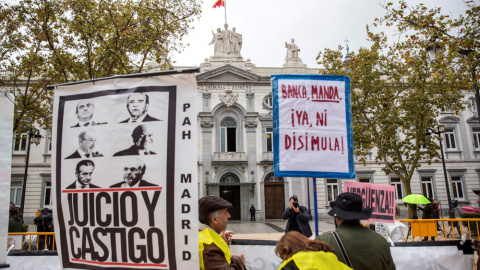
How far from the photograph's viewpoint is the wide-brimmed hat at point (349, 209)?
9.76ft

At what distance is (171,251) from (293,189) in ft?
82.5

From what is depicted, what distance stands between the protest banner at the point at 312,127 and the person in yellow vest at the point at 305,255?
2031 mm

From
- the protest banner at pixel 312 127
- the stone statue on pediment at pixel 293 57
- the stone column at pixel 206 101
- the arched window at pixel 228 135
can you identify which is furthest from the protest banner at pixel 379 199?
the stone statue on pediment at pixel 293 57

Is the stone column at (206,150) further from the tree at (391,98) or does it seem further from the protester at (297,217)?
the protester at (297,217)

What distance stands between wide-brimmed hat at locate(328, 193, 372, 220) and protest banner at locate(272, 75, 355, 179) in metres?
1.25

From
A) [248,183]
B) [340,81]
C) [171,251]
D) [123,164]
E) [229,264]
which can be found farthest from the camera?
[248,183]

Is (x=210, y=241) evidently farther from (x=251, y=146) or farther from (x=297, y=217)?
(x=251, y=146)

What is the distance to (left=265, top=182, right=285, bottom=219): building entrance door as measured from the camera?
87.2ft

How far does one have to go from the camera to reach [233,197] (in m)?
26.9

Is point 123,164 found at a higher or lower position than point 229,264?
higher

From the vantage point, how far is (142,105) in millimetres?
2510

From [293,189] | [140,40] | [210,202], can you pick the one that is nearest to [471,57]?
[210,202]

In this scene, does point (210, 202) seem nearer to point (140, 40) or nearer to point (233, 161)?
point (140, 40)

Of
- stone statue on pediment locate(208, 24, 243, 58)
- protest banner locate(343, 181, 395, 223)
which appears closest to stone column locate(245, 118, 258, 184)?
stone statue on pediment locate(208, 24, 243, 58)
